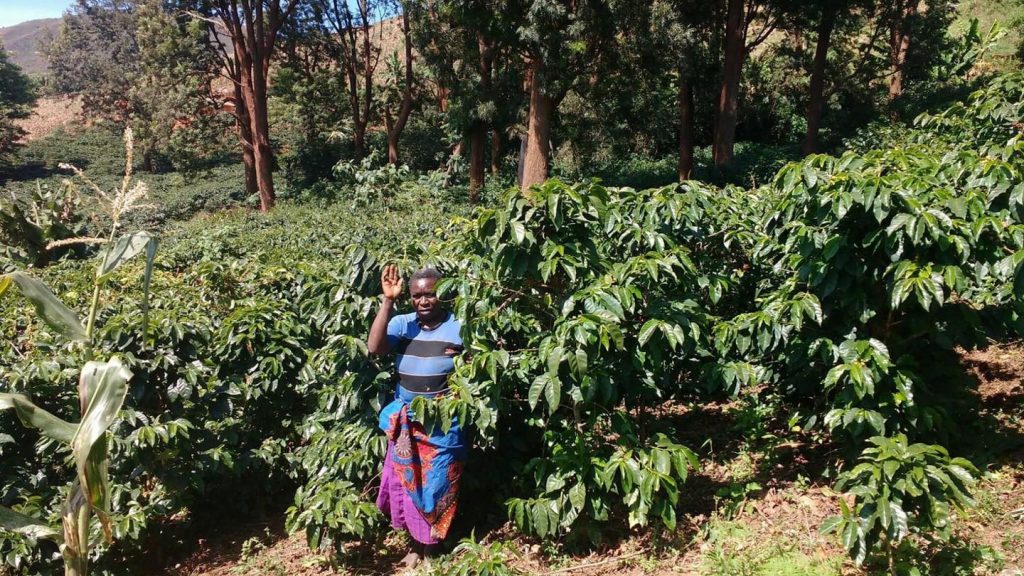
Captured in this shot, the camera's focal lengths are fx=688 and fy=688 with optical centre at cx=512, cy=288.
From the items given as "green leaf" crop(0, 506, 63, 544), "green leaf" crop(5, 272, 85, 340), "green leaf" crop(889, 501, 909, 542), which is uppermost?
"green leaf" crop(5, 272, 85, 340)

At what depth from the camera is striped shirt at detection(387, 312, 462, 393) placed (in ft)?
10.8

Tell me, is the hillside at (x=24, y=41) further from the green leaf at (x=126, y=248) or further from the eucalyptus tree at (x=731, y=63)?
the green leaf at (x=126, y=248)

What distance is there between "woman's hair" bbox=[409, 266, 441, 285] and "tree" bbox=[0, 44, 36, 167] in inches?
1582

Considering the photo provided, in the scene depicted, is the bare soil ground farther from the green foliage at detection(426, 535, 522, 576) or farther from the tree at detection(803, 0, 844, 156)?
the tree at detection(803, 0, 844, 156)

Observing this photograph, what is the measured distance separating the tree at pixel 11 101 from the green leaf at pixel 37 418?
40.8 m

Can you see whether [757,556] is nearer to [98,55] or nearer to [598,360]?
[598,360]

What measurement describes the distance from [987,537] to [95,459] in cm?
341

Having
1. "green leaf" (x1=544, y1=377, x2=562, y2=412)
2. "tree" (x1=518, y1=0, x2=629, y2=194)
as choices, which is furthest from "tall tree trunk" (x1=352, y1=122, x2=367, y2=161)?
"green leaf" (x1=544, y1=377, x2=562, y2=412)

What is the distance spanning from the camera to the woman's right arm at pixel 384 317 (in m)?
3.30

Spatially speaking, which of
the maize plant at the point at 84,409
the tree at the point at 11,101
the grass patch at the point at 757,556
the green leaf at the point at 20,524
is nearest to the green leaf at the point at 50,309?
the maize plant at the point at 84,409

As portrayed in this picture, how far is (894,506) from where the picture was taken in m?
2.39

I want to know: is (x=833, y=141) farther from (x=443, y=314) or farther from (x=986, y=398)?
(x=443, y=314)

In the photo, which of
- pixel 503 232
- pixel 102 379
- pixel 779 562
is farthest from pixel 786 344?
pixel 102 379

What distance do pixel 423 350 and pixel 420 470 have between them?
1.89 feet
